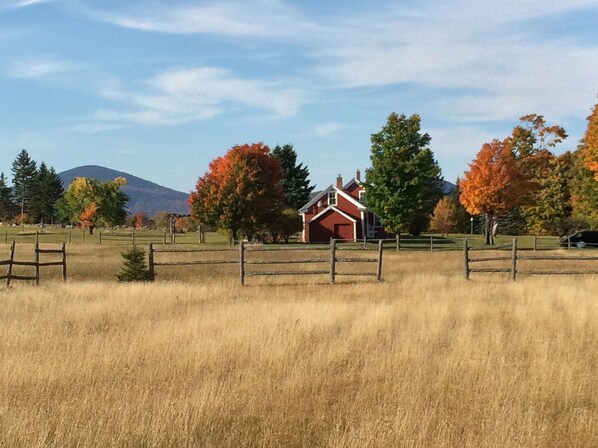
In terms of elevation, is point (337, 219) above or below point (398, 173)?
below

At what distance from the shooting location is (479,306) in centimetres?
1466

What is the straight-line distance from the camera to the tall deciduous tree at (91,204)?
94.3 meters

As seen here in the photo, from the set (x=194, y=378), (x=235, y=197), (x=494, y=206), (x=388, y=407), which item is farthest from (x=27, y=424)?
(x=494, y=206)

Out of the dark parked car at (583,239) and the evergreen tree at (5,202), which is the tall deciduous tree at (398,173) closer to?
the dark parked car at (583,239)

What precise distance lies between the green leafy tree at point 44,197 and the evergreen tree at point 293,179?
161 ft

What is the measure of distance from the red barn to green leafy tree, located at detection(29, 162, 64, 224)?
69.6 meters

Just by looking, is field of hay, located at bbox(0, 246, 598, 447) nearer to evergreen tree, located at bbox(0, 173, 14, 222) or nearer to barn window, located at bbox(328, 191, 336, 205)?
barn window, located at bbox(328, 191, 336, 205)

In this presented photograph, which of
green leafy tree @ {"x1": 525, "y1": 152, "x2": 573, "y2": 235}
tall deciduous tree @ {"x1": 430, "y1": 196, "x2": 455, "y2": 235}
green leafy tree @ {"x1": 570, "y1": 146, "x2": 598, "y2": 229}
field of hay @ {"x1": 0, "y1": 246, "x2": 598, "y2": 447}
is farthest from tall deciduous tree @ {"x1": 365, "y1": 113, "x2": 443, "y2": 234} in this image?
tall deciduous tree @ {"x1": 430, "y1": 196, "x2": 455, "y2": 235}

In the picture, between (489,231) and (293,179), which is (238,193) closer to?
(489,231)

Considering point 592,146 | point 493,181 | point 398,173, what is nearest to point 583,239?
point 493,181

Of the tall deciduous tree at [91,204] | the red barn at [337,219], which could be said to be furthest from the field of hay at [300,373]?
the tall deciduous tree at [91,204]

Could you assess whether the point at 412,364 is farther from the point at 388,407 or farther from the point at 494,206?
the point at 494,206

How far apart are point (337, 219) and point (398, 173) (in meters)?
14.6

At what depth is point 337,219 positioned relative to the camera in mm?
67000
